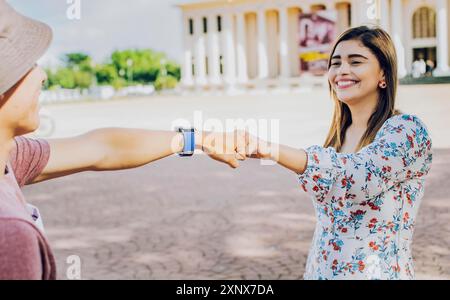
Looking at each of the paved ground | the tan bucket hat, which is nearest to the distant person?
A: the paved ground

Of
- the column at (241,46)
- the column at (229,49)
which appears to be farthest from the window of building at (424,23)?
the column at (229,49)

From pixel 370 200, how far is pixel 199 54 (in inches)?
979

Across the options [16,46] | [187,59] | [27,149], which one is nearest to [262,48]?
[187,59]

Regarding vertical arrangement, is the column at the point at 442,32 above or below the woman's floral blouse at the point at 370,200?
above

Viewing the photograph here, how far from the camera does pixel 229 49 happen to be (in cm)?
3177

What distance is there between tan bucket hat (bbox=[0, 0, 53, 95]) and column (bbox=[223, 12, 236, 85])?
96.2 ft

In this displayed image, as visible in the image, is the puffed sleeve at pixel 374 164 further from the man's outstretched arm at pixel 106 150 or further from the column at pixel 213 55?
the column at pixel 213 55

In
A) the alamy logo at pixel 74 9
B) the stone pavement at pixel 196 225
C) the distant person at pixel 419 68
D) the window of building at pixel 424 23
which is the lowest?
the stone pavement at pixel 196 225

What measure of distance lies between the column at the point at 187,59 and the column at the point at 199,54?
1.02ft

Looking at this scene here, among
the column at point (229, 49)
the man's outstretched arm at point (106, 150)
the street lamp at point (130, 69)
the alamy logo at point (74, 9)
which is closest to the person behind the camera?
the man's outstretched arm at point (106, 150)

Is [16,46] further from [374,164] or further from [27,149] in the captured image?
[374,164]

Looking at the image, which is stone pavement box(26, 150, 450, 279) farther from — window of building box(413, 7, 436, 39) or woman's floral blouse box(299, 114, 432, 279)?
window of building box(413, 7, 436, 39)

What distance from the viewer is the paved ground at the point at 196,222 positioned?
12.2 ft

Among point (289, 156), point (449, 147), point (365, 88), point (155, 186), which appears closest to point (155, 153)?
point (289, 156)
